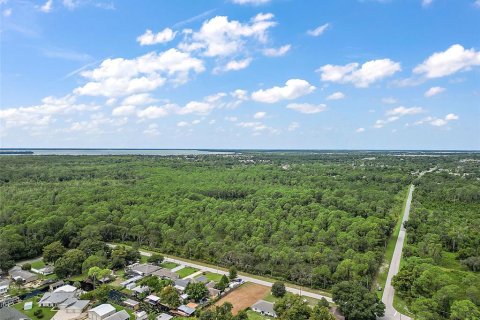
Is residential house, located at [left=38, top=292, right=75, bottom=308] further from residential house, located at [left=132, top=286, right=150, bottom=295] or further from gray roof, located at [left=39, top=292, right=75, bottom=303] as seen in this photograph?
residential house, located at [left=132, top=286, right=150, bottom=295]

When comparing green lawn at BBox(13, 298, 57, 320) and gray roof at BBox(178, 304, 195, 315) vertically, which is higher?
gray roof at BBox(178, 304, 195, 315)

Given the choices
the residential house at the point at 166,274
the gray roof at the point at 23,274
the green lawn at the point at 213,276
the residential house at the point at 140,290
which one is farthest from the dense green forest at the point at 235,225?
the residential house at the point at 140,290

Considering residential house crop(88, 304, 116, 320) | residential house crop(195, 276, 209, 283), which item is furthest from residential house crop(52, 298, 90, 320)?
residential house crop(195, 276, 209, 283)

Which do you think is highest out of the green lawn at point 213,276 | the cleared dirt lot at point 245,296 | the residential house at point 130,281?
the residential house at point 130,281

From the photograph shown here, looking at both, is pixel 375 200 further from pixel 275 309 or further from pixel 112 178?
pixel 112 178

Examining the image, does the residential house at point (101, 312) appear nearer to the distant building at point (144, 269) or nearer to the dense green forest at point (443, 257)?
the distant building at point (144, 269)

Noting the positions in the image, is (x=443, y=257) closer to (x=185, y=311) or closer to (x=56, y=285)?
(x=185, y=311)

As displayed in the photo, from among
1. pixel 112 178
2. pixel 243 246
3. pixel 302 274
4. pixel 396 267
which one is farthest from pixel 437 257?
pixel 112 178
